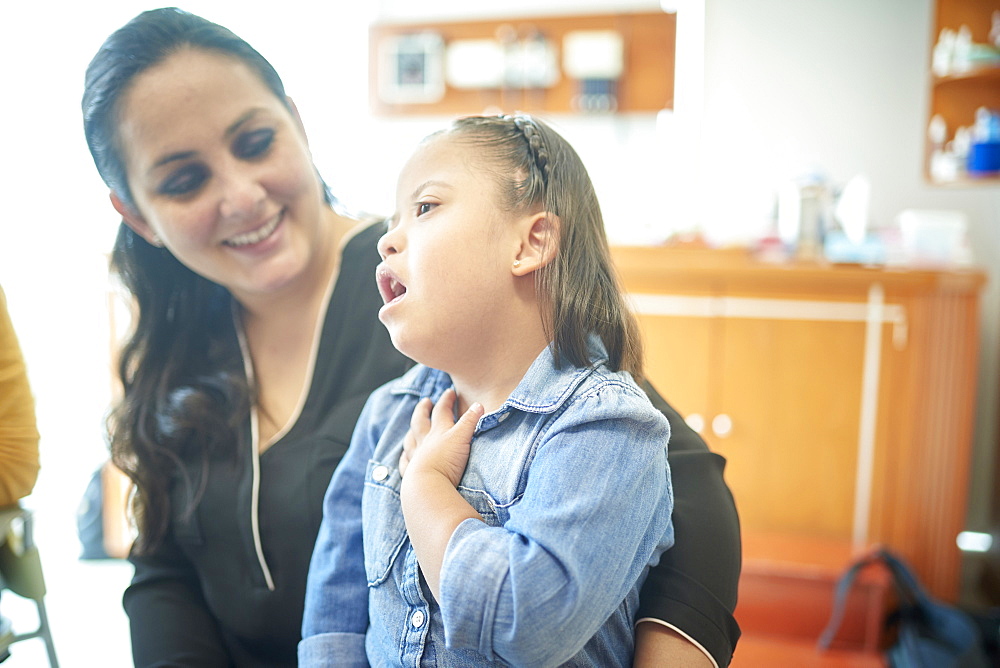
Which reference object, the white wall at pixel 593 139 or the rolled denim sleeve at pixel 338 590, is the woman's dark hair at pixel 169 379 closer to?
the white wall at pixel 593 139

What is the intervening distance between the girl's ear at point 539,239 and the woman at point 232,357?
0.24m

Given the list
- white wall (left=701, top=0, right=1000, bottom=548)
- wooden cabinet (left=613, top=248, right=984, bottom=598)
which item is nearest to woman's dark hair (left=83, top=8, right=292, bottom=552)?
wooden cabinet (left=613, top=248, right=984, bottom=598)

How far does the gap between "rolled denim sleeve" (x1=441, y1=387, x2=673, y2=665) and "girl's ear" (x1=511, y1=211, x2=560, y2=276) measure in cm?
13

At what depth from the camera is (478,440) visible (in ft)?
2.13

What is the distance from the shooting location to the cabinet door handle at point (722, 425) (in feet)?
7.48

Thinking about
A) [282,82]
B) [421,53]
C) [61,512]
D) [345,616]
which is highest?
[421,53]

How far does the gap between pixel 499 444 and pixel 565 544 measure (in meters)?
0.13

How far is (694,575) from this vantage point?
64cm

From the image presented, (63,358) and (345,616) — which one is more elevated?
(63,358)

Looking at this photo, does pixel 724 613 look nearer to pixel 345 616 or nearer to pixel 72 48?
pixel 345 616

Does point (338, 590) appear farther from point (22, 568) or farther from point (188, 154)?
point (188, 154)

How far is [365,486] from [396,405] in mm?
93

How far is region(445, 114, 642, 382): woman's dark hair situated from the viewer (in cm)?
64

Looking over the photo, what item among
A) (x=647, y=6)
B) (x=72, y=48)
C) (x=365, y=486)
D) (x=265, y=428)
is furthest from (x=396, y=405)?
(x=647, y=6)
